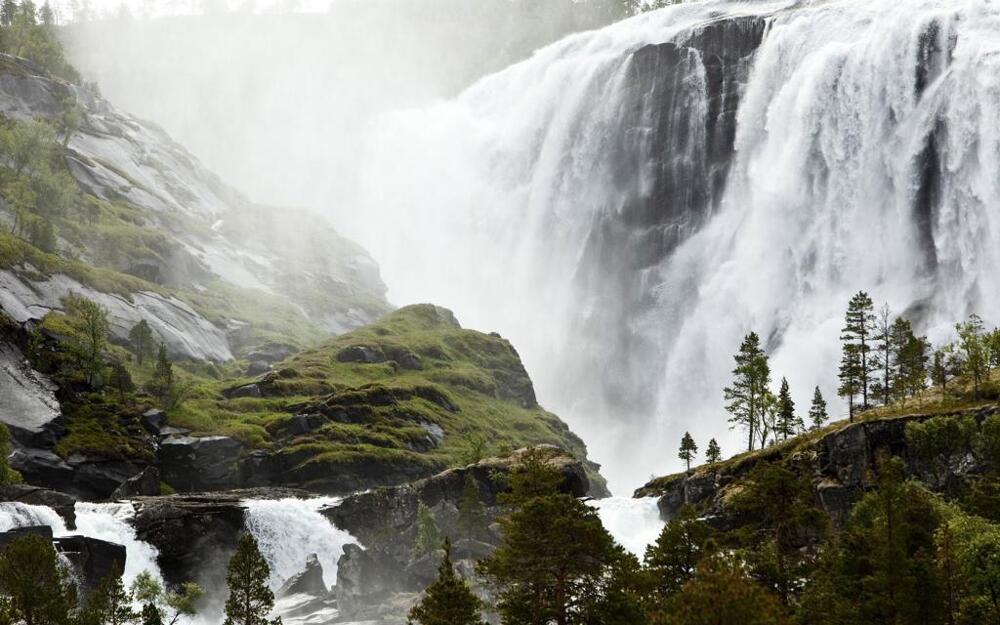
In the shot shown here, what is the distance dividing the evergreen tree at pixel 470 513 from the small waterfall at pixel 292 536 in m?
14.2

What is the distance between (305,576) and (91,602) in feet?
149

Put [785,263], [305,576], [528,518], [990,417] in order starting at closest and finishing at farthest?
[528,518] → [990,417] → [305,576] → [785,263]

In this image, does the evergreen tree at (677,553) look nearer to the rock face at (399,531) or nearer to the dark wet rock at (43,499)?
the rock face at (399,531)

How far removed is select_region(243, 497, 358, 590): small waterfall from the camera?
102 meters

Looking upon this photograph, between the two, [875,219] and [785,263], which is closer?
[875,219]

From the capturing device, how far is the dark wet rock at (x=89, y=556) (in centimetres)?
7994

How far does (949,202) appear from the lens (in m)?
140

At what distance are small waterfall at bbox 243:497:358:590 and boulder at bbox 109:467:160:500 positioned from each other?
1554 centimetres

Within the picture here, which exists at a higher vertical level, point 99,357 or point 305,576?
point 99,357

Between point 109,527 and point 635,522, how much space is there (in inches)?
2208

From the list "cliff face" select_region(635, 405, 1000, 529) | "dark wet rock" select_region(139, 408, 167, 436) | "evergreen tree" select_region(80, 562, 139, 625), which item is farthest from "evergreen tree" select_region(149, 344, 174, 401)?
"cliff face" select_region(635, 405, 1000, 529)

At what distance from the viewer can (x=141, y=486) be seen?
111 m

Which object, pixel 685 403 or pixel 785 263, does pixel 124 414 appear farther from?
pixel 785 263

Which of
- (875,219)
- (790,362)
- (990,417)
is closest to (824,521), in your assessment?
(990,417)
